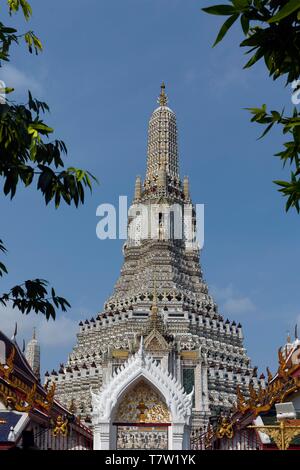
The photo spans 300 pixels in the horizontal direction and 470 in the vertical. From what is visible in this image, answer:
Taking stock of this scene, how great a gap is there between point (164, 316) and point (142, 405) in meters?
38.4

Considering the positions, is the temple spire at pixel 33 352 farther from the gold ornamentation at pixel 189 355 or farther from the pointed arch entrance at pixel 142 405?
the pointed arch entrance at pixel 142 405

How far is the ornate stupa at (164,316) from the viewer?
158 ft

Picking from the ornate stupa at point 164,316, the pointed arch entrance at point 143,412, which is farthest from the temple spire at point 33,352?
the pointed arch entrance at point 143,412

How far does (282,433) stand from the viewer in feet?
50.8

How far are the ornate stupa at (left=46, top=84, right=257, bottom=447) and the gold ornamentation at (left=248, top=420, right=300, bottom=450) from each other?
26222mm

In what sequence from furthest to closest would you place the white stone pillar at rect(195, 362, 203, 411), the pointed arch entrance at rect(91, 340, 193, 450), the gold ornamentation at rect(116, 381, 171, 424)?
the white stone pillar at rect(195, 362, 203, 411) → the gold ornamentation at rect(116, 381, 171, 424) → the pointed arch entrance at rect(91, 340, 193, 450)

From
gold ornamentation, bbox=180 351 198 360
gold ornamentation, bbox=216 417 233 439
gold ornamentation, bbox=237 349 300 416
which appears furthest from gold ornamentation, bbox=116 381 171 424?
gold ornamentation, bbox=180 351 198 360

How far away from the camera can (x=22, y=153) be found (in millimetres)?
7480

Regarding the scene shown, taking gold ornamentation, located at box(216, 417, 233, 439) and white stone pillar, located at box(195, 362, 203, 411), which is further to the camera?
white stone pillar, located at box(195, 362, 203, 411)

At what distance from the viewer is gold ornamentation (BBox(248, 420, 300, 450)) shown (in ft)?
50.8

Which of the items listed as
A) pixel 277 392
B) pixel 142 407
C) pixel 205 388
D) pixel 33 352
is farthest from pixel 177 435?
pixel 33 352

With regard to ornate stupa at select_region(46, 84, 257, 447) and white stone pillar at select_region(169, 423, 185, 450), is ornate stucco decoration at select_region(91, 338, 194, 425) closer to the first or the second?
white stone pillar at select_region(169, 423, 185, 450)

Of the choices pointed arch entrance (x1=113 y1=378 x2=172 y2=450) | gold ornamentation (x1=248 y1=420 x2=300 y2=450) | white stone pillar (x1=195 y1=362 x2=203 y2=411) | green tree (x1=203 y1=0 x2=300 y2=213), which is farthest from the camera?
white stone pillar (x1=195 y1=362 x2=203 y2=411)
